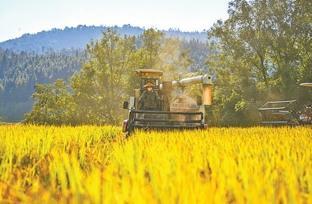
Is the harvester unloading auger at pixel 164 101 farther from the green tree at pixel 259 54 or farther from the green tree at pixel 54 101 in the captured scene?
the green tree at pixel 54 101

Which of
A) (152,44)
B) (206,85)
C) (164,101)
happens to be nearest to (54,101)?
(152,44)

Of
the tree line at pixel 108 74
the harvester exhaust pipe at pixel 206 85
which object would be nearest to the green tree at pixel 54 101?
the tree line at pixel 108 74

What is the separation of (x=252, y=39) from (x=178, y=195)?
50057 millimetres

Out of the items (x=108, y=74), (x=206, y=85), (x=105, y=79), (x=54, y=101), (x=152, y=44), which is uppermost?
(x=152, y=44)

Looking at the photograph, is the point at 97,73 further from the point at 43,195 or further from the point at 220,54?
the point at 43,195

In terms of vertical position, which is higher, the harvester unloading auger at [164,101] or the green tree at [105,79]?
the green tree at [105,79]

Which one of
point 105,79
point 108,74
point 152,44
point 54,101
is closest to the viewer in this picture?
point 152,44

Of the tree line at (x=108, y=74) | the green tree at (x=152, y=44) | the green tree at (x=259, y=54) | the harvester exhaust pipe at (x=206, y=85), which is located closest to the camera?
the harvester exhaust pipe at (x=206, y=85)

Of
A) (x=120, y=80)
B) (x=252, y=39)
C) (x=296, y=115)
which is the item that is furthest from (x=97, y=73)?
(x=296, y=115)

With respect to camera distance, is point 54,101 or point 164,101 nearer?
point 164,101

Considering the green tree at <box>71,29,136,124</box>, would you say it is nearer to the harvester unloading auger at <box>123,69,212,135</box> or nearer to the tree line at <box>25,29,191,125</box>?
the tree line at <box>25,29,191,125</box>

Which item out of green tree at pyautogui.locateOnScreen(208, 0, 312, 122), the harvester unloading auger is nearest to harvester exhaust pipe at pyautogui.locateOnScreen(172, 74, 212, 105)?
the harvester unloading auger

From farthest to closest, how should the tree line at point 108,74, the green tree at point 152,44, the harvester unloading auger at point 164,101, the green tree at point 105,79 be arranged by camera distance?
the green tree at point 152,44
the green tree at point 105,79
the tree line at point 108,74
the harvester unloading auger at point 164,101

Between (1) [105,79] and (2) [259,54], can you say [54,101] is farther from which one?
(2) [259,54]
